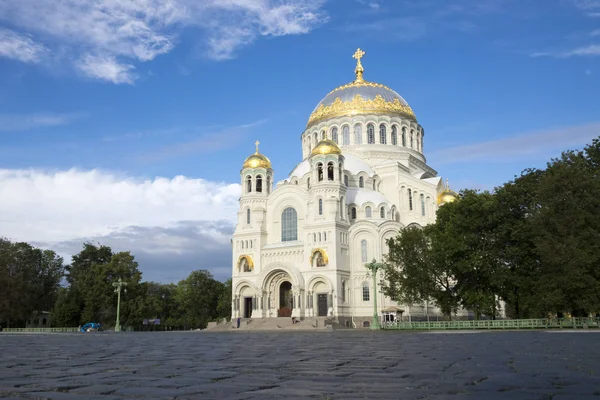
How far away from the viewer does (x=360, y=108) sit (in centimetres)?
6250

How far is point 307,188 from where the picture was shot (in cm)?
5712

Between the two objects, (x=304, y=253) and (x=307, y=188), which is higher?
(x=307, y=188)

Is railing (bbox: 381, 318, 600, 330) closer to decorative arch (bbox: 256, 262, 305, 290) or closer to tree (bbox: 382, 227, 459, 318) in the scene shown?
tree (bbox: 382, 227, 459, 318)

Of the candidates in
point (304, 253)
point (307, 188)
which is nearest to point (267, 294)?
point (304, 253)

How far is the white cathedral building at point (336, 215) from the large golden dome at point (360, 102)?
0.14 metres

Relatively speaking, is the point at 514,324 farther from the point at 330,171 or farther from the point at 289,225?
the point at 289,225

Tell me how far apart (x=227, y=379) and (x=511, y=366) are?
4.08 metres

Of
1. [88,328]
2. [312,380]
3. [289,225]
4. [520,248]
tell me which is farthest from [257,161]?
[312,380]

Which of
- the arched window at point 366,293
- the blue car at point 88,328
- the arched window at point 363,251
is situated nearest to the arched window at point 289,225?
the arched window at point 363,251

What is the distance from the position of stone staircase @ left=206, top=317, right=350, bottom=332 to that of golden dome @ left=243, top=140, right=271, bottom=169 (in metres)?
15.3

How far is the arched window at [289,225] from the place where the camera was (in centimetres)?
5484

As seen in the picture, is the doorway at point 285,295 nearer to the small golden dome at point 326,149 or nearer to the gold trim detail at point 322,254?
the gold trim detail at point 322,254

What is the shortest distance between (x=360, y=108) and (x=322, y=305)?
23.1 metres

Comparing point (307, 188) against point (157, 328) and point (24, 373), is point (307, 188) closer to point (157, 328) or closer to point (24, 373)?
point (157, 328)
